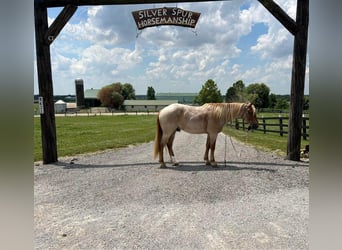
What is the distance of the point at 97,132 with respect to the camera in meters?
5.12

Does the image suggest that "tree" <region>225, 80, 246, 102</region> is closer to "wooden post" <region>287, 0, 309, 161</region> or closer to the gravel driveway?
the gravel driveway

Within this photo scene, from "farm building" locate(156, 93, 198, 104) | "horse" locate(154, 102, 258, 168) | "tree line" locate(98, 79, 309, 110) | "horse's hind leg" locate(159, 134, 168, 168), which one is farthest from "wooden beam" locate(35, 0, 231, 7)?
"horse's hind leg" locate(159, 134, 168, 168)

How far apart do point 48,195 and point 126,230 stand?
4.65 ft

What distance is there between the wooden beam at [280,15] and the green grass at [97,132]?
94.6 inches

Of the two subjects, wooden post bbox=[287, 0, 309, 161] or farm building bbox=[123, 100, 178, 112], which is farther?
wooden post bbox=[287, 0, 309, 161]

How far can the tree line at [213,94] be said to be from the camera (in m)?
3.96

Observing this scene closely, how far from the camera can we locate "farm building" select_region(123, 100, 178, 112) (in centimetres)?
418

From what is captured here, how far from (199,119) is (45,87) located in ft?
8.93

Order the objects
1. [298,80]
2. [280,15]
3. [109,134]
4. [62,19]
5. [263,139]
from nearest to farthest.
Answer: [280,15], [62,19], [298,80], [263,139], [109,134]

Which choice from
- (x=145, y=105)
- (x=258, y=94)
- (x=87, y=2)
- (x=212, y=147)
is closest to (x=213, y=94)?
(x=258, y=94)

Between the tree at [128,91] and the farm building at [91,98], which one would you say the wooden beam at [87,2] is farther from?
the farm building at [91,98]

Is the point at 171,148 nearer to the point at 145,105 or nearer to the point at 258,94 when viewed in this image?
the point at 145,105

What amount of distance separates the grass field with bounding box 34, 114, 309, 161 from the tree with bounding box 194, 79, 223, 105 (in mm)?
626

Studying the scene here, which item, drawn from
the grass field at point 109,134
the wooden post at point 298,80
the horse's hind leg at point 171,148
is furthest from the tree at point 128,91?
the wooden post at point 298,80
